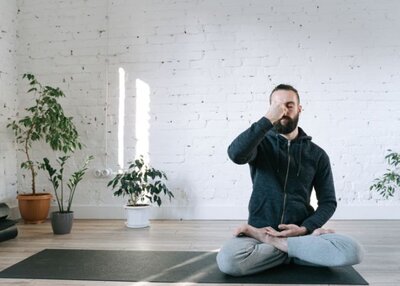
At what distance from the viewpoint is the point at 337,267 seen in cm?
217

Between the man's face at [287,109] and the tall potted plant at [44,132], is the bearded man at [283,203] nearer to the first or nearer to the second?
the man's face at [287,109]

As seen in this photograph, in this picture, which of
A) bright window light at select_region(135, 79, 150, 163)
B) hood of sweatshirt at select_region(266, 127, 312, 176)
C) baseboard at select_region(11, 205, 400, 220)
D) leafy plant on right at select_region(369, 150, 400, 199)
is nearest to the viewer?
hood of sweatshirt at select_region(266, 127, 312, 176)

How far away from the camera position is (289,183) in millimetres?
2170

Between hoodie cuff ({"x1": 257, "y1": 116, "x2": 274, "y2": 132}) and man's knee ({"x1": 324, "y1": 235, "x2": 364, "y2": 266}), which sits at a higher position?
hoodie cuff ({"x1": 257, "y1": 116, "x2": 274, "y2": 132})

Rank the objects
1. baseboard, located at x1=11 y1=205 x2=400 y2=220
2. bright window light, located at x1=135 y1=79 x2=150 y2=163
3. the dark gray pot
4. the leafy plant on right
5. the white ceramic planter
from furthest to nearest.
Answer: bright window light, located at x1=135 y1=79 x2=150 y2=163
baseboard, located at x1=11 y1=205 x2=400 y2=220
the leafy plant on right
the white ceramic planter
the dark gray pot

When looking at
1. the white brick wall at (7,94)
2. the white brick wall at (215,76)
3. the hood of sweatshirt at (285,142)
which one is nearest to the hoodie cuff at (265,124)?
the hood of sweatshirt at (285,142)

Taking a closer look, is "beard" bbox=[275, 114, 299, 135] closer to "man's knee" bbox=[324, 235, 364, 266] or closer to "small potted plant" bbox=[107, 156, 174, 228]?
"man's knee" bbox=[324, 235, 364, 266]

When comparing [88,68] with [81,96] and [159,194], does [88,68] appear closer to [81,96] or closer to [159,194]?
[81,96]

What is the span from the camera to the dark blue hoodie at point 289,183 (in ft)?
7.02

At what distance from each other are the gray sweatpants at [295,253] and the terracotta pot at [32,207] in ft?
7.19

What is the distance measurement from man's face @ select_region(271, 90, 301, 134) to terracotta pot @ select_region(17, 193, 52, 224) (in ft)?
7.99

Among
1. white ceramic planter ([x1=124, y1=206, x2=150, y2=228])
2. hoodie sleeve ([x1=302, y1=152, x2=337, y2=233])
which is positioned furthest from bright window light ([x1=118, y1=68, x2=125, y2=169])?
hoodie sleeve ([x1=302, y1=152, x2=337, y2=233])

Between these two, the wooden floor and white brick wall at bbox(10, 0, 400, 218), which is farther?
white brick wall at bbox(10, 0, 400, 218)

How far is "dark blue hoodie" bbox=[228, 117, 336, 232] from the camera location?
2139 millimetres
